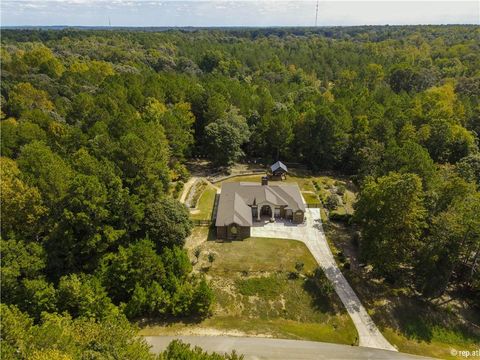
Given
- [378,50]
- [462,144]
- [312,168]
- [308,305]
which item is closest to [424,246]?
[308,305]

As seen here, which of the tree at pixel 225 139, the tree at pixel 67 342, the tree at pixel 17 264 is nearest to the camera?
the tree at pixel 67 342

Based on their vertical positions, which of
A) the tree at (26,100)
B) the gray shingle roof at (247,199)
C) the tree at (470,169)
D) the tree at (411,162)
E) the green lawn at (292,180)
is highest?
the tree at (26,100)

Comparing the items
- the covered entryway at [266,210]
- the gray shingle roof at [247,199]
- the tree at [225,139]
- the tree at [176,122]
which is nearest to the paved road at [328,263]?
the covered entryway at [266,210]

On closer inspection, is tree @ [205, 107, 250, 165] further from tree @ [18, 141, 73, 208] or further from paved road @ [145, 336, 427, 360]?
paved road @ [145, 336, 427, 360]

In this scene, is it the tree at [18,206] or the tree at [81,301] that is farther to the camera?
the tree at [18,206]

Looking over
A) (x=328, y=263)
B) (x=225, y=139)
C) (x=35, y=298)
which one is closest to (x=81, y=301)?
(x=35, y=298)

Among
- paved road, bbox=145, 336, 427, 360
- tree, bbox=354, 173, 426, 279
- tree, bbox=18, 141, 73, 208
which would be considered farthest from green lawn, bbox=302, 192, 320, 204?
tree, bbox=18, 141, 73, 208

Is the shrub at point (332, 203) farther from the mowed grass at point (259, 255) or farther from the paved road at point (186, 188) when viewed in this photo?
the paved road at point (186, 188)

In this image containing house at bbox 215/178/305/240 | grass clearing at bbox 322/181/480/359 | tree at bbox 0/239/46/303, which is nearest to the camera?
tree at bbox 0/239/46/303
